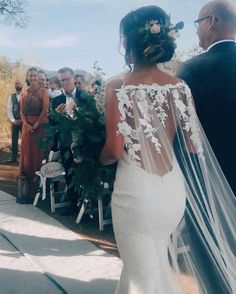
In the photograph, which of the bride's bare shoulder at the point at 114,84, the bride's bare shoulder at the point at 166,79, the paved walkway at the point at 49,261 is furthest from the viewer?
the paved walkway at the point at 49,261

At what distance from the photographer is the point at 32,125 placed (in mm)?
7004

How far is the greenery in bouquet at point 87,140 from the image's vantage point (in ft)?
11.0

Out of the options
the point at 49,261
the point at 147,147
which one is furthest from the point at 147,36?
the point at 49,261

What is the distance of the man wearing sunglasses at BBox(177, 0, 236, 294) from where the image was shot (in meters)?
2.81

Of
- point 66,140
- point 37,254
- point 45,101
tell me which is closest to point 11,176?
point 45,101

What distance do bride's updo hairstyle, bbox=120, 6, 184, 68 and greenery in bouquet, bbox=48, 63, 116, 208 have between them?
3.26ft

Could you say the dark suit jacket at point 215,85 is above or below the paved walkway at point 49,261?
above

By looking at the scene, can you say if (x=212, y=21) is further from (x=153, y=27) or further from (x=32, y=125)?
(x=32, y=125)

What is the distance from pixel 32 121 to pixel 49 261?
3330 millimetres

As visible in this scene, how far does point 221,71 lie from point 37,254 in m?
2.80

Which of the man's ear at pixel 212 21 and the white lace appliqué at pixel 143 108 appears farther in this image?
the man's ear at pixel 212 21

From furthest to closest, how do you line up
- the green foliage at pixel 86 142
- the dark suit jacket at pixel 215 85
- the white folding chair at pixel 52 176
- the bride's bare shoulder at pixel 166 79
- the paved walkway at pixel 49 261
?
the white folding chair at pixel 52 176
the paved walkway at pixel 49 261
the green foliage at pixel 86 142
the dark suit jacket at pixel 215 85
the bride's bare shoulder at pixel 166 79

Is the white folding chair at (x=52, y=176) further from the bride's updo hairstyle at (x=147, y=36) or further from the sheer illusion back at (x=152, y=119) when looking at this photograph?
the bride's updo hairstyle at (x=147, y=36)

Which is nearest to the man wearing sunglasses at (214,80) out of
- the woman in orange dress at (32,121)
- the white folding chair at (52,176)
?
the white folding chair at (52,176)
